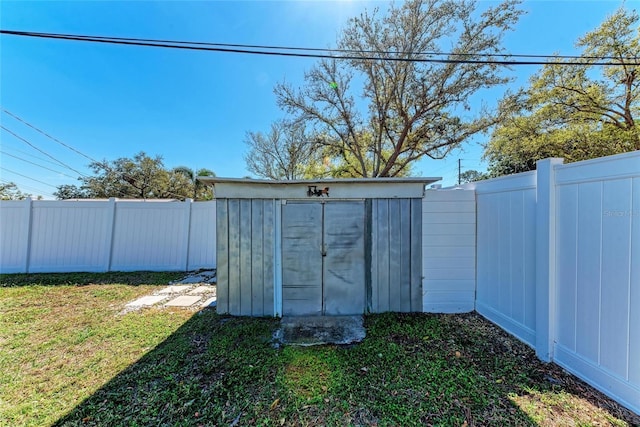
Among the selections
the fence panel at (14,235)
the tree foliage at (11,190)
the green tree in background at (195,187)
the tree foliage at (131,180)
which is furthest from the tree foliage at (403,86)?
the tree foliage at (11,190)

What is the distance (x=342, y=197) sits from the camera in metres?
3.84

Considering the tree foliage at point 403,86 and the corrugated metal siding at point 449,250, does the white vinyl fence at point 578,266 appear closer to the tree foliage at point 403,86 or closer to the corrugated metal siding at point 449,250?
the corrugated metal siding at point 449,250

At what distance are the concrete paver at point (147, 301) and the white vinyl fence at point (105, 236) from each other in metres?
2.03

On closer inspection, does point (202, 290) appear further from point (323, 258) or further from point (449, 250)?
point (449, 250)

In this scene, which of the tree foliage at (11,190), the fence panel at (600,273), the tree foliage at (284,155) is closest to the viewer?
the fence panel at (600,273)

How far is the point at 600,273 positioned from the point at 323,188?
→ 3108mm

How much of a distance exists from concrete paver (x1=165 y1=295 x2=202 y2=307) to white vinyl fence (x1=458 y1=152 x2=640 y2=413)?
501 cm

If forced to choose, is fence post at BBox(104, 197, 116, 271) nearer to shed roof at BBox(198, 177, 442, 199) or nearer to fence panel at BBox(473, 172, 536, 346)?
shed roof at BBox(198, 177, 442, 199)

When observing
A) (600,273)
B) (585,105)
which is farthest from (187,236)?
(585,105)

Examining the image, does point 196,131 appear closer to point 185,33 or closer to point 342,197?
point 185,33

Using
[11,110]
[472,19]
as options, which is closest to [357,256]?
[472,19]

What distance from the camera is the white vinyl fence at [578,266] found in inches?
74.9

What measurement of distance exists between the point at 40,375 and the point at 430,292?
4.89 m

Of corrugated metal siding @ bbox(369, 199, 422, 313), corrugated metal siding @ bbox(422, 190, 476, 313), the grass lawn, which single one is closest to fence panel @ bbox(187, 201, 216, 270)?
the grass lawn
